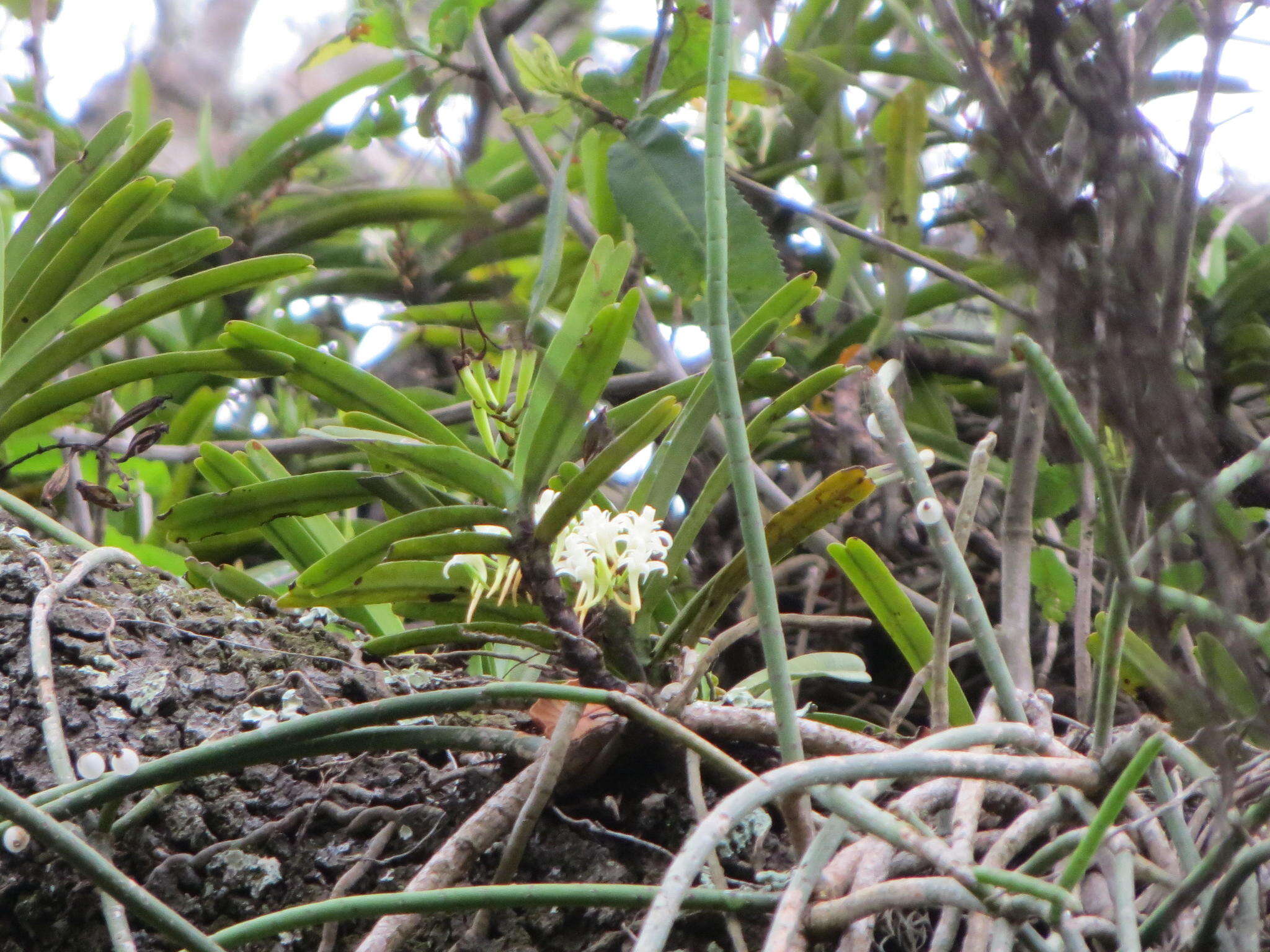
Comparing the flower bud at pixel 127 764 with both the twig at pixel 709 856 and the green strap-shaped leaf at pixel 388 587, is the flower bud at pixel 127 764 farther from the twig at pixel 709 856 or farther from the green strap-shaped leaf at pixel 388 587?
the twig at pixel 709 856

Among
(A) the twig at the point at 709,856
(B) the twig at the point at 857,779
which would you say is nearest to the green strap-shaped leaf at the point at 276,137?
(A) the twig at the point at 709,856

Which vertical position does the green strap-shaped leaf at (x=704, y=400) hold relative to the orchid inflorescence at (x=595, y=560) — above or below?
above

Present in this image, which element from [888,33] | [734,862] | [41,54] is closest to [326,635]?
[734,862]

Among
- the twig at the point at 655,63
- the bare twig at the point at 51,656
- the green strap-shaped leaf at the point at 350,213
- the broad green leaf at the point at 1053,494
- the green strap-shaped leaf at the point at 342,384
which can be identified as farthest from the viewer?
the green strap-shaped leaf at the point at 350,213

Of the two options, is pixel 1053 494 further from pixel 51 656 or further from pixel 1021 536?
pixel 51 656

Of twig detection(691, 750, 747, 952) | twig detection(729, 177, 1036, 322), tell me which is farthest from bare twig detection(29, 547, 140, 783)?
twig detection(729, 177, 1036, 322)

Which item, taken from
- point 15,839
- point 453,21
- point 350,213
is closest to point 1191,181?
point 15,839

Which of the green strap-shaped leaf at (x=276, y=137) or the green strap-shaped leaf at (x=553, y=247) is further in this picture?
the green strap-shaped leaf at (x=276, y=137)
